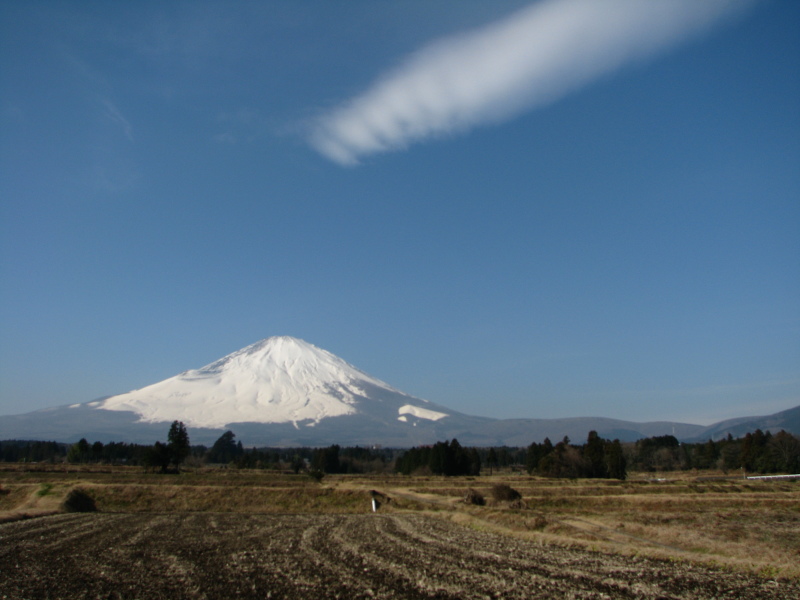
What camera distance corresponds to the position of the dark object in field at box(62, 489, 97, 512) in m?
38.6

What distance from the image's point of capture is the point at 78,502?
4075cm

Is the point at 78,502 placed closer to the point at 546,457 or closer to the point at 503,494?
the point at 503,494

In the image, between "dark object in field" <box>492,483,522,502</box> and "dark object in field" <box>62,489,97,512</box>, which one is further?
"dark object in field" <box>492,483,522,502</box>

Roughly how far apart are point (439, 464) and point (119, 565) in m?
86.2

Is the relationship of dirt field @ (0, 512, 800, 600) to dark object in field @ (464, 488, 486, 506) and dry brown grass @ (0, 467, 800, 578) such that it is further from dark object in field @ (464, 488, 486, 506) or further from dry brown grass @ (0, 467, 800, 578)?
dark object in field @ (464, 488, 486, 506)

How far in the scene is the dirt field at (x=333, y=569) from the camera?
41.9 feet

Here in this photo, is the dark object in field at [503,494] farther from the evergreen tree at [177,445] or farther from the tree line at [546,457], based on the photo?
the evergreen tree at [177,445]

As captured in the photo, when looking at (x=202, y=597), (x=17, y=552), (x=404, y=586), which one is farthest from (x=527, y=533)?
(x=17, y=552)

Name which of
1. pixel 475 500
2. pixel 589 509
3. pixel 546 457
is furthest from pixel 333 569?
pixel 546 457

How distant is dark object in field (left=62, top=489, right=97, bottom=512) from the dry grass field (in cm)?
72

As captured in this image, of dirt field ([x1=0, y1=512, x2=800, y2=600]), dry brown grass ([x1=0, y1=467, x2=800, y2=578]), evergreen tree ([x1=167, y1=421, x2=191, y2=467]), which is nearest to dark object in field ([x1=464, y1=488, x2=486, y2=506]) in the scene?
dry brown grass ([x1=0, y1=467, x2=800, y2=578])

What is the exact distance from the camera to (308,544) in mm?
21453

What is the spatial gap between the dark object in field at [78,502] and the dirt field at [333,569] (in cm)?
1480

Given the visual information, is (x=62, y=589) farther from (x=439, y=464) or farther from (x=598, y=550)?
(x=439, y=464)
